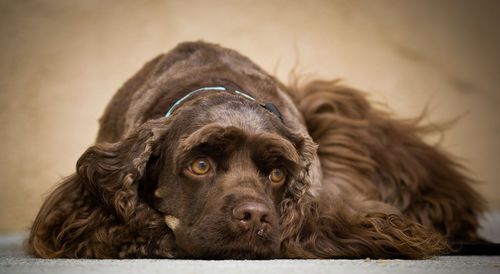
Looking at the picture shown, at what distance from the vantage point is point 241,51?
6.09 m

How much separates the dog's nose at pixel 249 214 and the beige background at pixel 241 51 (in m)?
2.96

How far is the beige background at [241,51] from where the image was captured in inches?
211

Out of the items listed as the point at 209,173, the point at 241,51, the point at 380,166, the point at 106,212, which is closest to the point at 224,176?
the point at 209,173

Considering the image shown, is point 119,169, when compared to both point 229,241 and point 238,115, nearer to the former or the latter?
point 238,115

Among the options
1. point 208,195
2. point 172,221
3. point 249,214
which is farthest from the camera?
point 172,221

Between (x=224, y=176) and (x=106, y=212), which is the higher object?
(x=224, y=176)

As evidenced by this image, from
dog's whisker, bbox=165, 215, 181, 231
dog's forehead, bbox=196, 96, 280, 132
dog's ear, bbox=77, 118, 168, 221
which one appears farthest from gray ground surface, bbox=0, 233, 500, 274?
dog's forehead, bbox=196, 96, 280, 132

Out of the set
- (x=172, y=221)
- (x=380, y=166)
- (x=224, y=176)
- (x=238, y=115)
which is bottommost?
(x=380, y=166)

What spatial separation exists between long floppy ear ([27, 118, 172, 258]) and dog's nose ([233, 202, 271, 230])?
0.52 meters

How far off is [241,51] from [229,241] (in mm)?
4039

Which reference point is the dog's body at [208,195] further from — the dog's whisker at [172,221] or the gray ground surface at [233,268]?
the gray ground surface at [233,268]

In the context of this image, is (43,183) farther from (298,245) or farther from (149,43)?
(298,245)

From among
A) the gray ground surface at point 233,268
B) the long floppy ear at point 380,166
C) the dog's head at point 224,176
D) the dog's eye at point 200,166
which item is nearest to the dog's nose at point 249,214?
the dog's head at point 224,176

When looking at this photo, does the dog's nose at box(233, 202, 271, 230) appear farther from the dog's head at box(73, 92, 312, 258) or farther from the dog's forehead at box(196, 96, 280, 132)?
the dog's forehead at box(196, 96, 280, 132)
